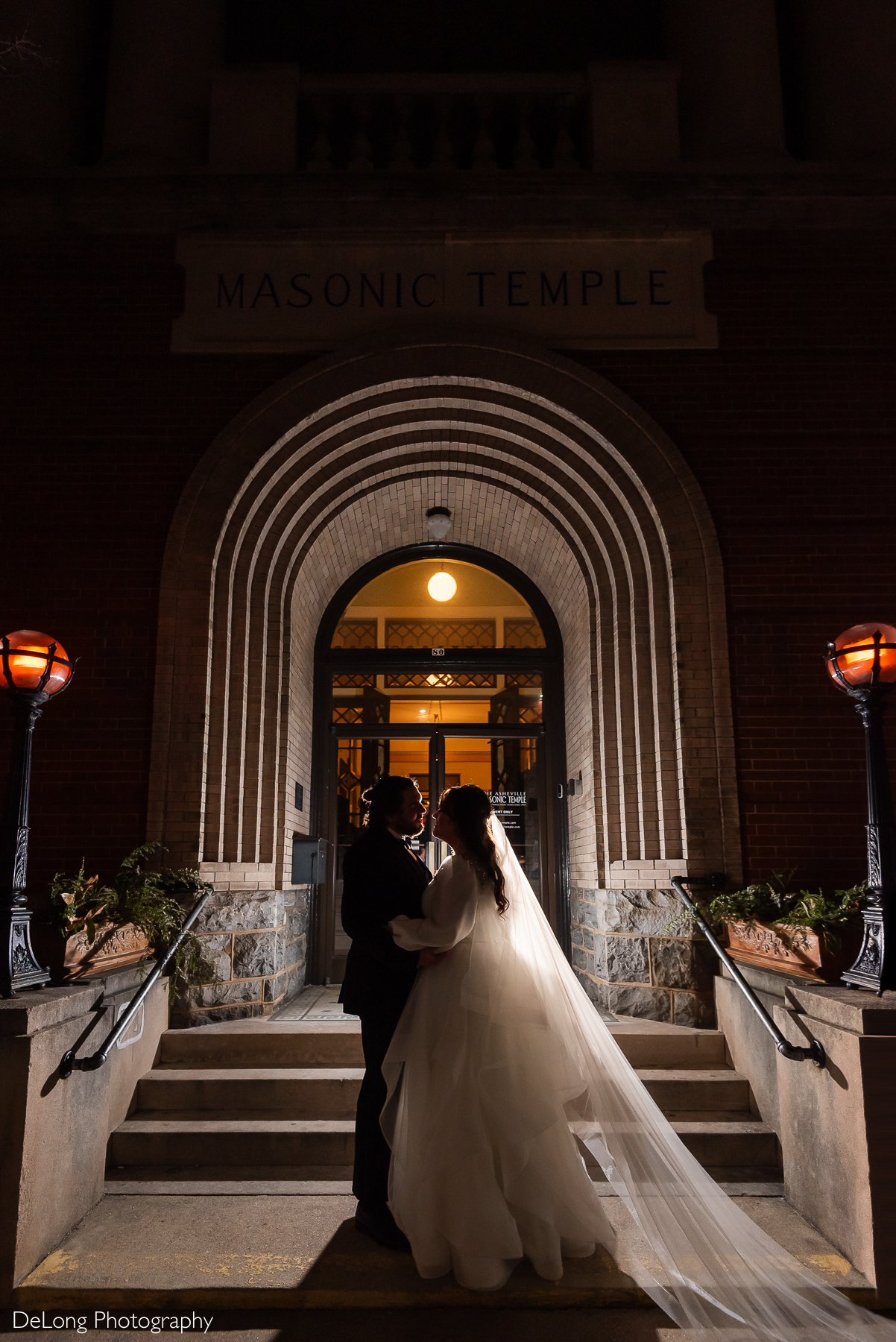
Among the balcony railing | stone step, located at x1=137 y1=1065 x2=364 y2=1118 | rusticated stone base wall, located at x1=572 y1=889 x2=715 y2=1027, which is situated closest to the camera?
stone step, located at x1=137 y1=1065 x2=364 y2=1118

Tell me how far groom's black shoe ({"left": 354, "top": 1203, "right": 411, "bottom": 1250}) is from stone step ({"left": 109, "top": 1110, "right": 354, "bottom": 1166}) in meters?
0.85

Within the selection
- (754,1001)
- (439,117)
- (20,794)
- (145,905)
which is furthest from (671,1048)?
(439,117)

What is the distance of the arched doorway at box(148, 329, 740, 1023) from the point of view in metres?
5.97

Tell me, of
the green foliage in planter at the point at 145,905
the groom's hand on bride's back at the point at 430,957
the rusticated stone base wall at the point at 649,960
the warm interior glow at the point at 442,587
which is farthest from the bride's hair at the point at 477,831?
the warm interior glow at the point at 442,587

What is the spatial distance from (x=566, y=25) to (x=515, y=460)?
16.2 ft

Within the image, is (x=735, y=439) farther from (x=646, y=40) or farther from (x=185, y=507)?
(x=646, y=40)

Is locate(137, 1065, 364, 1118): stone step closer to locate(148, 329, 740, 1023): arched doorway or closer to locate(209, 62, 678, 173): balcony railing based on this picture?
locate(148, 329, 740, 1023): arched doorway

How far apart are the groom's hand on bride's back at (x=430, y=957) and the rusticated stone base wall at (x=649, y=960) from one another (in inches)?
107

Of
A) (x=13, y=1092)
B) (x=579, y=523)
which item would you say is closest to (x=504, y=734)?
(x=579, y=523)

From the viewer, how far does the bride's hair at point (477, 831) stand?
11.9 ft

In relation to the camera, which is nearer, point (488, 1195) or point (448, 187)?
point (488, 1195)

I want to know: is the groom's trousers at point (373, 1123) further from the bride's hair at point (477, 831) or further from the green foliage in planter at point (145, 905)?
the green foliage in planter at point (145, 905)

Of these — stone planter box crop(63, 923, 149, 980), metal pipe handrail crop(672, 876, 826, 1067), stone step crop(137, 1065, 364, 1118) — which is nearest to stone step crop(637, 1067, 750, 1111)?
metal pipe handrail crop(672, 876, 826, 1067)

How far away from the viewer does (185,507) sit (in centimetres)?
629
